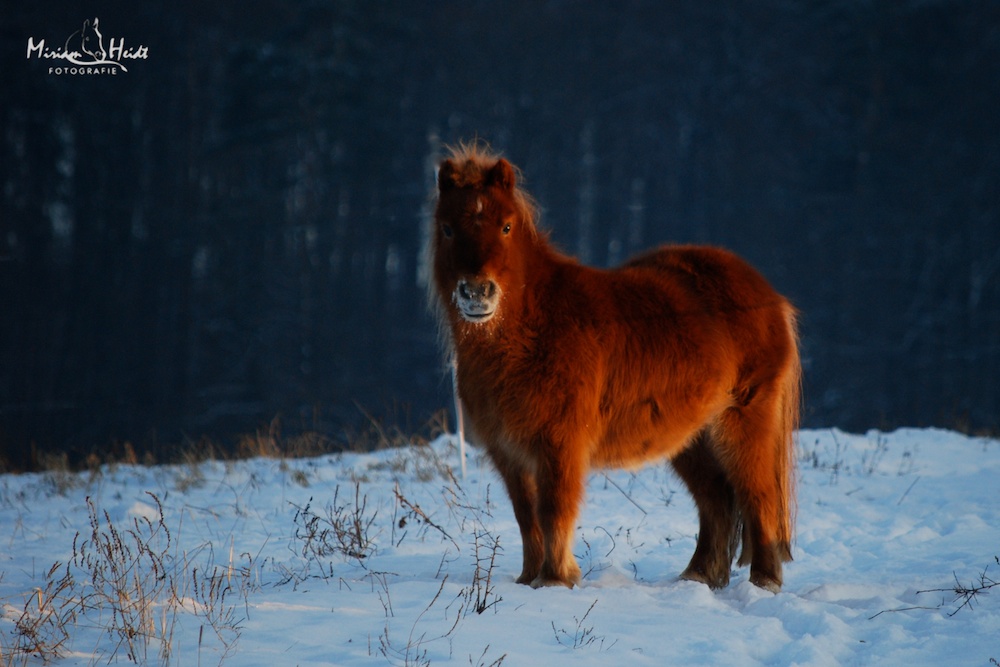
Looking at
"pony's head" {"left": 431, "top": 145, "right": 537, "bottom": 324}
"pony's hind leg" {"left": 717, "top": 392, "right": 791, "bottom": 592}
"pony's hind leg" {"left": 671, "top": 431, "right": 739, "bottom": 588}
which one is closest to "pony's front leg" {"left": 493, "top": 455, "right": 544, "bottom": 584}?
"pony's head" {"left": 431, "top": 145, "right": 537, "bottom": 324}

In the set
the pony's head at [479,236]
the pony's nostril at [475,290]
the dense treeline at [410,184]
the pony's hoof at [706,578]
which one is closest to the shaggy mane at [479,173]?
the pony's head at [479,236]

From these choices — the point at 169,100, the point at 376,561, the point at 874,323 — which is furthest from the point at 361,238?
the point at 376,561

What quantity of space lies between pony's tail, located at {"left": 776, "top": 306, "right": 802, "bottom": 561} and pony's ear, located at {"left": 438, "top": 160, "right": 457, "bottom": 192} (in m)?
2.38

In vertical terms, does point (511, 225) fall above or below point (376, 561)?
above

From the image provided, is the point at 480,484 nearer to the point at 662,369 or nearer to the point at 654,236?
the point at 662,369

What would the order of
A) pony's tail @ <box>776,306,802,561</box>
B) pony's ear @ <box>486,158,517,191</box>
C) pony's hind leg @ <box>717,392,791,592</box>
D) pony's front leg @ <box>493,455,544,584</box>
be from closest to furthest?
1. pony's ear @ <box>486,158,517,191</box>
2. pony's front leg @ <box>493,455,544,584</box>
3. pony's hind leg @ <box>717,392,791,592</box>
4. pony's tail @ <box>776,306,802,561</box>

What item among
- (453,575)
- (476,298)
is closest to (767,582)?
(453,575)

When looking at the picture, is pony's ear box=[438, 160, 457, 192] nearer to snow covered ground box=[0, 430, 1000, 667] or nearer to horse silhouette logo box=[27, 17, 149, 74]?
snow covered ground box=[0, 430, 1000, 667]

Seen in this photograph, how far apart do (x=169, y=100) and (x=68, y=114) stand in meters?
3.23

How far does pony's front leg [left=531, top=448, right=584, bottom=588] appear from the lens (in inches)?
173

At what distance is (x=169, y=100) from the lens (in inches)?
1122

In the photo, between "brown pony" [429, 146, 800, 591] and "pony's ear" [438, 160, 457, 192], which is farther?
"pony's ear" [438, 160, 457, 192]

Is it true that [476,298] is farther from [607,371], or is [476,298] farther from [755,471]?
[755,471]

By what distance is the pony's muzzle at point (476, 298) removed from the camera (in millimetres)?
4074
